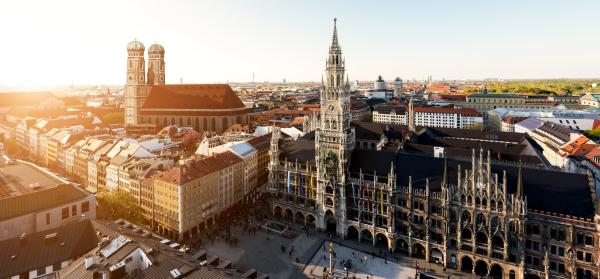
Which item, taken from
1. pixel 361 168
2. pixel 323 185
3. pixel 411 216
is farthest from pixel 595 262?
pixel 323 185

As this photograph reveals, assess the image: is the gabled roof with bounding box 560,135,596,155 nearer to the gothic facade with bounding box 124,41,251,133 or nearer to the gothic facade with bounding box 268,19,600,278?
the gothic facade with bounding box 268,19,600,278

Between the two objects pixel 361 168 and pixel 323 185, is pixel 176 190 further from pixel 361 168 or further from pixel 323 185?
pixel 361 168

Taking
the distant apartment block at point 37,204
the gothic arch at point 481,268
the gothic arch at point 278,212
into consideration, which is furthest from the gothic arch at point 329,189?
the distant apartment block at point 37,204

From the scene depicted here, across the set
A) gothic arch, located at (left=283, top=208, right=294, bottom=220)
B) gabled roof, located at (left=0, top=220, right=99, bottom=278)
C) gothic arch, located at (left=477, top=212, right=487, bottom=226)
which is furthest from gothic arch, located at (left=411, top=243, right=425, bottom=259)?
gabled roof, located at (left=0, top=220, right=99, bottom=278)

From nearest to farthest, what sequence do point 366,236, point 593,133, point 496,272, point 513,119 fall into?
1. point 496,272
2. point 366,236
3. point 593,133
4. point 513,119

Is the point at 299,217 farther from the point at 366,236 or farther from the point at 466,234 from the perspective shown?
the point at 466,234

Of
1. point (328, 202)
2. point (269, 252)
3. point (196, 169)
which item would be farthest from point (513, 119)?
point (196, 169)
